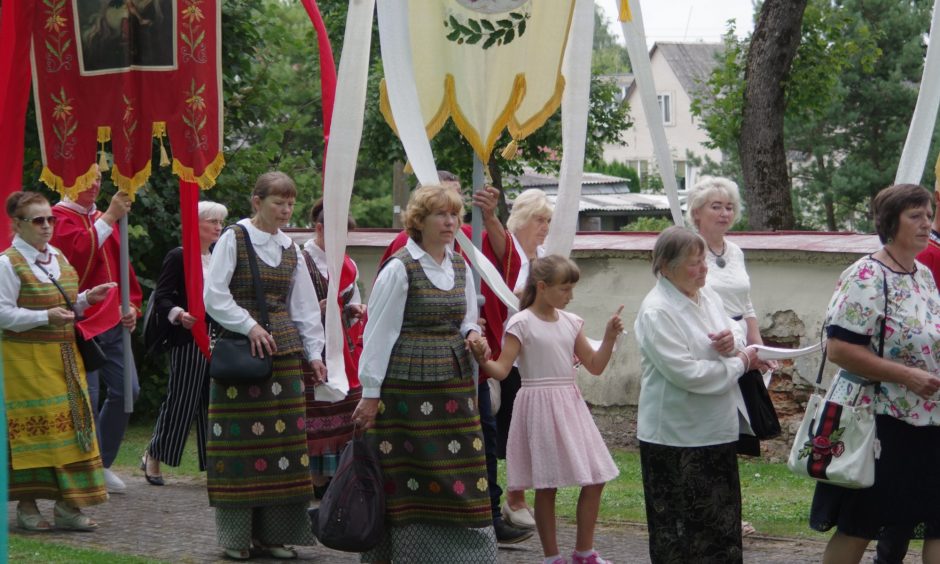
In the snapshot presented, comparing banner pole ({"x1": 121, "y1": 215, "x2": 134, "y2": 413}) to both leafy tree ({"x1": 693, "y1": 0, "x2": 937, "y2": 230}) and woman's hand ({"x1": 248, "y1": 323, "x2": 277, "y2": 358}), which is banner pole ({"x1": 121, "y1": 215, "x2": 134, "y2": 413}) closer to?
woman's hand ({"x1": 248, "y1": 323, "x2": 277, "y2": 358})

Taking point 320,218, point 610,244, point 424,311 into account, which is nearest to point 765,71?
point 610,244

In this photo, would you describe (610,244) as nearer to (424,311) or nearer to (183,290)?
(183,290)

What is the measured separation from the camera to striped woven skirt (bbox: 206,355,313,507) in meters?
6.75

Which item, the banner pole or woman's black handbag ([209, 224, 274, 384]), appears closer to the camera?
woman's black handbag ([209, 224, 274, 384])

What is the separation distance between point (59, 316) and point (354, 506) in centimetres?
225

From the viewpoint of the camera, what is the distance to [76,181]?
7711mm

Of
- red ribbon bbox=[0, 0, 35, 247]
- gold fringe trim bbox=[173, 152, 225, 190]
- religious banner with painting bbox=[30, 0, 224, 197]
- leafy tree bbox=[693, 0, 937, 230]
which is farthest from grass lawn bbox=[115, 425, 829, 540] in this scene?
leafy tree bbox=[693, 0, 937, 230]

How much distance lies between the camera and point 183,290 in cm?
884

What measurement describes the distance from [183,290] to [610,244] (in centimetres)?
332

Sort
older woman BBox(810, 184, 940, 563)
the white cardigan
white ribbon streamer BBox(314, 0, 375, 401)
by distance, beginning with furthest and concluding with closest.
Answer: white ribbon streamer BBox(314, 0, 375, 401), the white cardigan, older woman BBox(810, 184, 940, 563)

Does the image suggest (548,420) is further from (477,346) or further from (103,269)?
(103,269)

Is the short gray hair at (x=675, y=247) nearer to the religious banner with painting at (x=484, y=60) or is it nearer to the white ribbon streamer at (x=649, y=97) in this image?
the white ribbon streamer at (x=649, y=97)

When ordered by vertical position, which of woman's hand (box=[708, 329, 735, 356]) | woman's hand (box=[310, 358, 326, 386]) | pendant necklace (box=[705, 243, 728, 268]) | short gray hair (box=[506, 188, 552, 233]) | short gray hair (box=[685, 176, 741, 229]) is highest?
short gray hair (box=[685, 176, 741, 229])

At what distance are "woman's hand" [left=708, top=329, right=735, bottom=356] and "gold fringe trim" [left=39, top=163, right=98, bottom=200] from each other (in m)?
3.87
